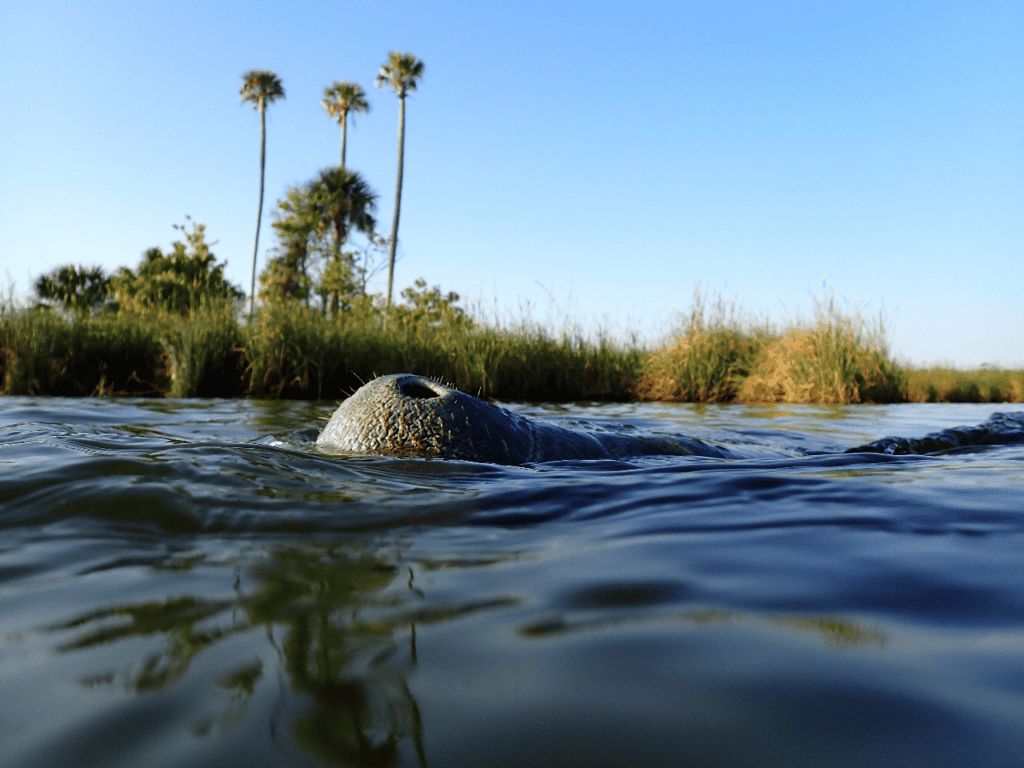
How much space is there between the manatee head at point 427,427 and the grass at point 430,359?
4470 millimetres

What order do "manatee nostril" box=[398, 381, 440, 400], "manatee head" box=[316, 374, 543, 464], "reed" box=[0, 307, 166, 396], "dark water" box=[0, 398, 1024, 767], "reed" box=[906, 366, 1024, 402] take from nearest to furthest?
"dark water" box=[0, 398, 1024, 767], "manatee head" box=[316, 374, 543, 464], "manatee nostril" box=[398, 381, 440, 400], "reed" box=[0, 307, 166, 396], "reed" box=[906, 366, 1024, 402]

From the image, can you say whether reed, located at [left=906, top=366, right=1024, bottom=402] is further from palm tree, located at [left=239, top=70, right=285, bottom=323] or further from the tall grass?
palm tree, located at [left=239, top=70, right=285, bottom=323]

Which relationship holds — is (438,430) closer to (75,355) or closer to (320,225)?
(75,355)

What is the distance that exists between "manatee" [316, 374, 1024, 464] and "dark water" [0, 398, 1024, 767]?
76cm

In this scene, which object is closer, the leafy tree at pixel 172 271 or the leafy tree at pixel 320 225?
the leafy tree at pixel 172 271

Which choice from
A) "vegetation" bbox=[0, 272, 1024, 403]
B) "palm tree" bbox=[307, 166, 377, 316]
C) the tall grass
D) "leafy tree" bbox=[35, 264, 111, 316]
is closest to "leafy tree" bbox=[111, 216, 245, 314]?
"leafy tree" bbox=[35, 264, 111, 316]

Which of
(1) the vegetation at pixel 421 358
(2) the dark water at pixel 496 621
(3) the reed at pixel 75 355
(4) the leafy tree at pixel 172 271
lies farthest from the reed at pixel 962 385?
(4) the leafy tree at pixel 172 271

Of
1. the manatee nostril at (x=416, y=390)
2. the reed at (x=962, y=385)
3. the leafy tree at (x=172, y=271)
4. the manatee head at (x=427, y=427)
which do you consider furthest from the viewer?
the leafy tree at (x=172, y=271)

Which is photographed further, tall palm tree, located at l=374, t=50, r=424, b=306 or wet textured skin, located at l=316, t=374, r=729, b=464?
tall palm tree, located at l=374, t=50, r=424, b=306

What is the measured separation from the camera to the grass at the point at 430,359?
8805 millimetres

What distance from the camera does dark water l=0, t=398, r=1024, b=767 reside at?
0.74m

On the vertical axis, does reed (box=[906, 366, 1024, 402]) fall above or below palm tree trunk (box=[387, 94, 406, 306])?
below

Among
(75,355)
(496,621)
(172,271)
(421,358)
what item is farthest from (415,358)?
(172,271)

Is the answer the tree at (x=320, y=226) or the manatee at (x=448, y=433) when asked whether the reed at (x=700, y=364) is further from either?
the tree at (x=320, y=226)
